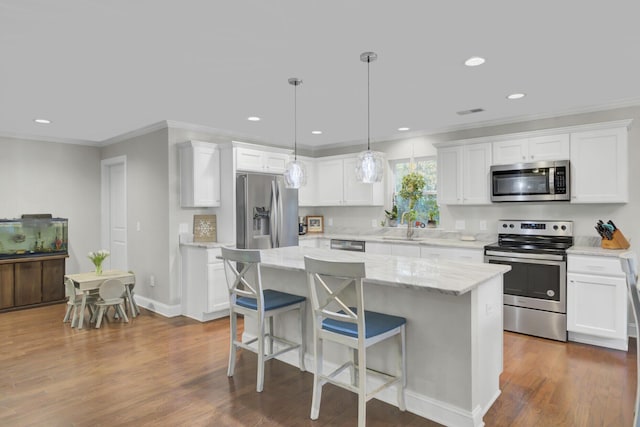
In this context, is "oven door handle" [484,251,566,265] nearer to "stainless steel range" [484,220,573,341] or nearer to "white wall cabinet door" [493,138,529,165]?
"stainless steel range" [484,220,573,341]

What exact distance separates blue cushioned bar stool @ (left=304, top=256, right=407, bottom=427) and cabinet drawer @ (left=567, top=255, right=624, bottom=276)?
7.81ft

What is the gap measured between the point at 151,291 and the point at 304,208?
2.85m

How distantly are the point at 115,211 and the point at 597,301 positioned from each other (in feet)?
21.4

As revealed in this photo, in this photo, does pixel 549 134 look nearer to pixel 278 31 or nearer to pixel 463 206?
pixel 463 206

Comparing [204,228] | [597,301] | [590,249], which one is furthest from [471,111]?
[204,228]

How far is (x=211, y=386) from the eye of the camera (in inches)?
117

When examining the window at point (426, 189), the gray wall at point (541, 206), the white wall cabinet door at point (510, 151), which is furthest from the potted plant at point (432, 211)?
the white wall cabinet door at point (510, 151)

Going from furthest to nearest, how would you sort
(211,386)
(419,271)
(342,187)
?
(342,187)
(211,386)
(419,271)

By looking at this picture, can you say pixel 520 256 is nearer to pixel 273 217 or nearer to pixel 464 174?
pixel 464 174

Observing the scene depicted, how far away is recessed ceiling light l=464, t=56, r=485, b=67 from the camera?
284 centimetres

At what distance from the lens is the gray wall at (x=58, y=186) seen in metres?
5.47

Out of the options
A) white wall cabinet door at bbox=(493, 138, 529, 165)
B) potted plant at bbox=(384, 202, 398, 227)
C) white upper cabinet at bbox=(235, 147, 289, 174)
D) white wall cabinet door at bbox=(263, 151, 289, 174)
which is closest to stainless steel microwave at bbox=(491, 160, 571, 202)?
white wall cabinet door at bbox=(493, 138, 529, 165)

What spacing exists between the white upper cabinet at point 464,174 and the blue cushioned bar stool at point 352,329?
110 inches

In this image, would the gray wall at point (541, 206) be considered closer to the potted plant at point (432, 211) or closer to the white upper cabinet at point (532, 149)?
the potted plant at point (432, 211)
